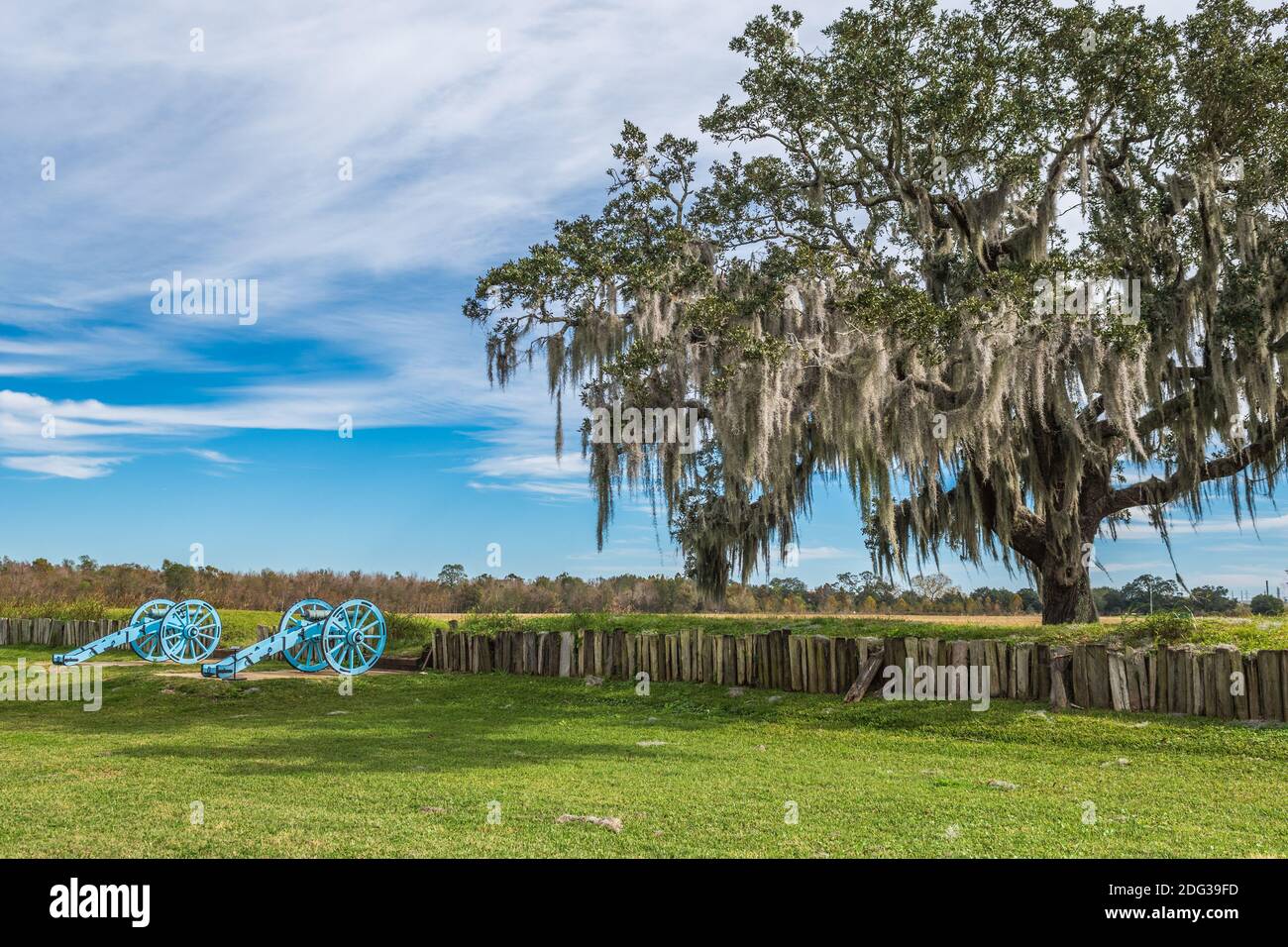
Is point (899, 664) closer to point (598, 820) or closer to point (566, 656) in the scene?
point (566, 656)

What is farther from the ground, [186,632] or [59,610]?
[59,610]

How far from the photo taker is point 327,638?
17.1m

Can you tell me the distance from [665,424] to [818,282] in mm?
2993

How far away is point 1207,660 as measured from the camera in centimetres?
1046

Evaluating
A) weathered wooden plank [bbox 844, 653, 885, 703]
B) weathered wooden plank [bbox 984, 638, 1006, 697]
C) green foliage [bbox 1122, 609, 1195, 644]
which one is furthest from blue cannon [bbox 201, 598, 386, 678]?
green foliage [bbox 1122, 609, 1195, 644]

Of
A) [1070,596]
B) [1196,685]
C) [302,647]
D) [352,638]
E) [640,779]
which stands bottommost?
[640,779]

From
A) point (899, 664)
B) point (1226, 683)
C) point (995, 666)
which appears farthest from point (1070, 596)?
point (1226, 683)

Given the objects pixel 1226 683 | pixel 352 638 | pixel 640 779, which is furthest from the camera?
pixel 352 638

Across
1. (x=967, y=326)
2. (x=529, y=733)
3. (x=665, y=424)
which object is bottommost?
(x=529, y=733)

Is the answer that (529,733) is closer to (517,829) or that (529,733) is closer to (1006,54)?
(517,829)

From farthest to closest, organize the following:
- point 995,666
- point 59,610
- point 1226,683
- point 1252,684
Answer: point 59,610, point 995,666, point 1226,683, point 1252,684

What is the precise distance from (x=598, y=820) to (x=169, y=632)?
1618cm

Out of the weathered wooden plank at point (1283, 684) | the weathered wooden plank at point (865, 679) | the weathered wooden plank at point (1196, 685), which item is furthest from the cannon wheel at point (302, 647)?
the weathered wooden plank at point (1283, 684)
